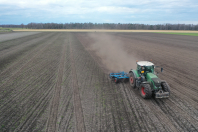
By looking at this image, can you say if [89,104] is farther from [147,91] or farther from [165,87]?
[165,87]

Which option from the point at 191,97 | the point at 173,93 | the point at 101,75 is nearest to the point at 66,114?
the point at 101,75

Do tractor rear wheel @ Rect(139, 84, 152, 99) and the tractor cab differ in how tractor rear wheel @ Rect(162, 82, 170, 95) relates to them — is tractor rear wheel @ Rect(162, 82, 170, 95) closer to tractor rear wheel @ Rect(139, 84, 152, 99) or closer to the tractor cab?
tractor rear wheel @ Rect(139, 84, 152, 99)

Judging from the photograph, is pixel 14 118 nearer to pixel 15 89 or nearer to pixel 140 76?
pixel 15 89

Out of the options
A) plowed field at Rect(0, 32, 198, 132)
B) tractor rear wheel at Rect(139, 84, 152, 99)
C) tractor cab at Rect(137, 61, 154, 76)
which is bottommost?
plowed field at Rect(0, 32, 198, 132)

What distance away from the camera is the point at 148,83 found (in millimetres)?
8930

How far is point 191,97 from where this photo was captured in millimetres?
9344

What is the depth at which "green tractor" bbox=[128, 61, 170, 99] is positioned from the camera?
333 inches

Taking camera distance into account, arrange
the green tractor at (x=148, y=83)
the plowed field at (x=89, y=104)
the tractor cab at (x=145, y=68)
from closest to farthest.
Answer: the plowed field at (x=89, y=104) → the green tractor at (x=148, y=83) → the tractor cab at (x=145, y=68)

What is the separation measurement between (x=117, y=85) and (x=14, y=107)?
7058 mm

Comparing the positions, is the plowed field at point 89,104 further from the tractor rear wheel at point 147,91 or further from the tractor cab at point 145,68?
the tractor cab at point 145,68

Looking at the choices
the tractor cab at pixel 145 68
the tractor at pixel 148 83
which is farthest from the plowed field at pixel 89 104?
the tractor cab at pixel 145 68

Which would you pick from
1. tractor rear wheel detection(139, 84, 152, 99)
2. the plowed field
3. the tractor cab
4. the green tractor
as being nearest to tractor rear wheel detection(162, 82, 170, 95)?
the green tractor

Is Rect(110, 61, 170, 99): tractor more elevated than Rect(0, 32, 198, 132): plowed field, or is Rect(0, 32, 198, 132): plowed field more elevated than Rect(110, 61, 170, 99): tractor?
Rect(110, 61, 170, 99): tractor

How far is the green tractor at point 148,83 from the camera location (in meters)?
8.45
